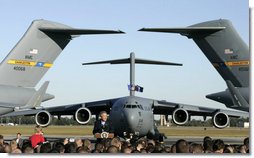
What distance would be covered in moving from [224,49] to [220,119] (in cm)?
622

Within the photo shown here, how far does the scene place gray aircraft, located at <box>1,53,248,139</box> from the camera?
19.8 meters

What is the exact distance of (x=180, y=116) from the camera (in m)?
A: 21.8

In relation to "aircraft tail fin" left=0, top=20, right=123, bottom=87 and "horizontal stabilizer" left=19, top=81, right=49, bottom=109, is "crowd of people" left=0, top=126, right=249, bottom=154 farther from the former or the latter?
"aircraft tail fin" left=0, top=20, right=123, bottom=87

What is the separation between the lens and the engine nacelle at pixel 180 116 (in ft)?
70.5

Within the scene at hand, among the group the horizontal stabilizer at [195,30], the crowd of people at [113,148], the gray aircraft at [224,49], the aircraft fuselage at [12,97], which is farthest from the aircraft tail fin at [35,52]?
the crowd of people at [113,148]

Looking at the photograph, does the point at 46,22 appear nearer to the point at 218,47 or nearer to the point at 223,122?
A: the point at 218,47

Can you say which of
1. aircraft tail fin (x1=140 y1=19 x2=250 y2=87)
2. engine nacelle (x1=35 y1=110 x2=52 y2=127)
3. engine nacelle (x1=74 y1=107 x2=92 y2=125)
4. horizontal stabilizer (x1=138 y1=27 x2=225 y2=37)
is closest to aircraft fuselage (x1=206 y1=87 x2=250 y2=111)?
aircraft tail fin (x1=140 y1=19 x2=250 y2=87)

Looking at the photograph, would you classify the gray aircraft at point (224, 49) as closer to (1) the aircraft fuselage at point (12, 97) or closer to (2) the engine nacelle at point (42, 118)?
(1) the aircraft fuselage at point (12, 97)

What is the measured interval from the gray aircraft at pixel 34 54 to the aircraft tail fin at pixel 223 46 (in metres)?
3.13

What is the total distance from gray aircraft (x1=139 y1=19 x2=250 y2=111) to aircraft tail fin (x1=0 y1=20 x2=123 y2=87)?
3.14 metres

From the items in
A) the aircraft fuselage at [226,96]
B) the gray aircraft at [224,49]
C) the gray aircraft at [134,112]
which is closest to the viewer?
the aircraft fuselage at [226,96]

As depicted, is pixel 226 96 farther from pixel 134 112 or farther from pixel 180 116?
pixel 180 116

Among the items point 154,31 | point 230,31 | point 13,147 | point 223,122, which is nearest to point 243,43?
point 230,31

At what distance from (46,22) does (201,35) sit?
507cm
